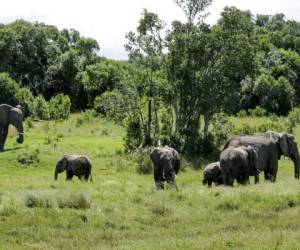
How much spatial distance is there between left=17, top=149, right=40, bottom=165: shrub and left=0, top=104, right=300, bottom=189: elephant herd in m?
4.15

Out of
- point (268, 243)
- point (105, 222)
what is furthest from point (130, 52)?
point (268, 243)

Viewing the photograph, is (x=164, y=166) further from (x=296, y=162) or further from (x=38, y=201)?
(x=296, y=162)

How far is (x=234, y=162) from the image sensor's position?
71.1 feet

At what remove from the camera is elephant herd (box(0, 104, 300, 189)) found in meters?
21.7

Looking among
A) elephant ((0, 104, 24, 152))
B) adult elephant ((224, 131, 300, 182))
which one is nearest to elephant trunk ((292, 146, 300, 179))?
adult elephant ((224, 131, 300, 182))

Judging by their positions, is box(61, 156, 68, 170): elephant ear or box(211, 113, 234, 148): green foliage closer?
box(61, 156, 68, 170): elephant ear

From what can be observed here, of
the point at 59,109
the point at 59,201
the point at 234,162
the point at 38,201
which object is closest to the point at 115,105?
the point at 234,162

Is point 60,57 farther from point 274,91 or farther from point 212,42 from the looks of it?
point 212,42

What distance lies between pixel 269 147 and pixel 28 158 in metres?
11.6

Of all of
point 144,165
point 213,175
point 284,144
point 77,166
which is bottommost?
point 144,165

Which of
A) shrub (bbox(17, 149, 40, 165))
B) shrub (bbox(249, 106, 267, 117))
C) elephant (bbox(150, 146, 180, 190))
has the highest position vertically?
shrub (bbox(249, 106, 267, 117))

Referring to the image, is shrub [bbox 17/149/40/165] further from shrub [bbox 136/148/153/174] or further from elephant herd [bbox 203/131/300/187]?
elephant herd [bbox 203/131/300/187]

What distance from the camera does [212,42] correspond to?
116 feet

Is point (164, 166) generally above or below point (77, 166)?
above
